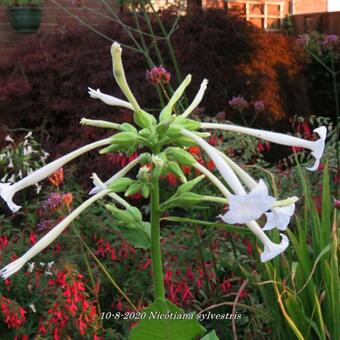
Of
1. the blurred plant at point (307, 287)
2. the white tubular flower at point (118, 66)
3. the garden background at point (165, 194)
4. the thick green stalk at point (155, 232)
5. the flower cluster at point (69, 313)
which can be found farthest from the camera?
A: the flower cluster at point (69, 313)

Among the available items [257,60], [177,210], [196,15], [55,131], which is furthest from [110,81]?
[177,210]

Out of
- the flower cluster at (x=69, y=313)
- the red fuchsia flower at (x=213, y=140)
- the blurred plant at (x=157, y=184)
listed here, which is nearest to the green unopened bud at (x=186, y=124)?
the blurred plant at (x=157, y=184)

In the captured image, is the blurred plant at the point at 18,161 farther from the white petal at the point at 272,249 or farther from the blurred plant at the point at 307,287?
the white petal at the point at 272,249

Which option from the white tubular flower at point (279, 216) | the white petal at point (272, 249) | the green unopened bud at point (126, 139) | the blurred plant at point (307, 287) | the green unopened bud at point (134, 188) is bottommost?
the blurred plant at point (307, 287)

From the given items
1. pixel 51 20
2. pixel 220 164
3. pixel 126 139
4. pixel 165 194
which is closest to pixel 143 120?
pixel 126 139

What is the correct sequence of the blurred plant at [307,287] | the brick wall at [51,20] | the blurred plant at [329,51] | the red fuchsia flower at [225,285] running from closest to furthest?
the blurred plant at [307,287]
the red fuchsia flower at [225,285]
the blurred plant at [329,51]
the brick wall at [51,20]

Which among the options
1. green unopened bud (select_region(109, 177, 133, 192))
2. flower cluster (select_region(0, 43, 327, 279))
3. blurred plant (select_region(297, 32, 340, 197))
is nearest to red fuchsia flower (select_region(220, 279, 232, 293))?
blurred plant (select_region(297, 32, 340, 197))

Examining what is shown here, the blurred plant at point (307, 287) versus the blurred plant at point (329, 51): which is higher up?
the blurred plant at point (329, 51)

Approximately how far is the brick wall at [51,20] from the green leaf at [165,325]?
6.57 metres

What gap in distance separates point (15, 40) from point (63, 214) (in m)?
5.31

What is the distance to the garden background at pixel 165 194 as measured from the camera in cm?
269

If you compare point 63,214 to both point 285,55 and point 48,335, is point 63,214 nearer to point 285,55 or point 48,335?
point 48,335

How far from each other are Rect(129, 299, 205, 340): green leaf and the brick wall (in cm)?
657

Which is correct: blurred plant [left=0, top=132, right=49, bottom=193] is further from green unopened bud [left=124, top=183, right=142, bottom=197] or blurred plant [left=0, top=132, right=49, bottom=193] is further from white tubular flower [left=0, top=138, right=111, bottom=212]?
green unopened bud [left=124, top=183, right=142, bottom=197]
